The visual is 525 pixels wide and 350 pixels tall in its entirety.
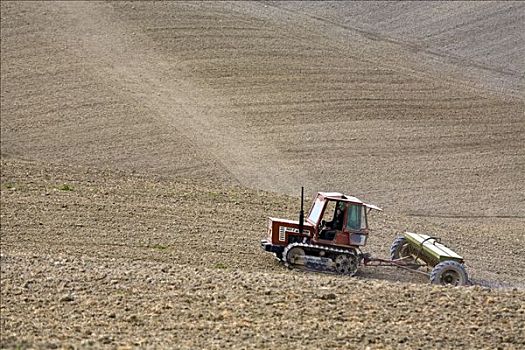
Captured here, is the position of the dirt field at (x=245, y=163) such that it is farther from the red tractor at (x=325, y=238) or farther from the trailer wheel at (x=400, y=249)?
the trailer wheel at (x=400, y=249)

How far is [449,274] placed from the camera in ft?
62.9

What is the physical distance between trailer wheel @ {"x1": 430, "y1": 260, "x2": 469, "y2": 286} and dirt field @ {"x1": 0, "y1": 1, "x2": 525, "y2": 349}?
940 mm

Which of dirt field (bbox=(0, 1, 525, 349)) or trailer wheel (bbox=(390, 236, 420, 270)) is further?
trailer wheel (bbox=(390, 236, 420, 270))

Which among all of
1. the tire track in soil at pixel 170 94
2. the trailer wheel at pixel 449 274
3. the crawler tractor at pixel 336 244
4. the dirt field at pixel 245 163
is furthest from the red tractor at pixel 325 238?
the tire track in soil at pixel 170 94

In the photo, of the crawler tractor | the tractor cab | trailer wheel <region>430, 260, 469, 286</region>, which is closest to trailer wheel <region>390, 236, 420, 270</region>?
the crawler tractor

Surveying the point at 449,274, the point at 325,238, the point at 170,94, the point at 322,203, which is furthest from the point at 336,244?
the point at 170,94

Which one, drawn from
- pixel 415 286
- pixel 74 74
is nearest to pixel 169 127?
pixel 74 74

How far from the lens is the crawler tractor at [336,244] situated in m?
19.6

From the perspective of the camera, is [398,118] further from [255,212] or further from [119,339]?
[119,339]

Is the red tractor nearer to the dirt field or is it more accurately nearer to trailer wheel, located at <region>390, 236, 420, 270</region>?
the dirt field

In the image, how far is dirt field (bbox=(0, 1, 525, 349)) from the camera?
14.8 m

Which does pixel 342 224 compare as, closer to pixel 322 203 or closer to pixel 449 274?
pixel 322 203

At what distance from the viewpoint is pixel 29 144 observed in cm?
3162

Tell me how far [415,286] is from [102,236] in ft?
24.9
